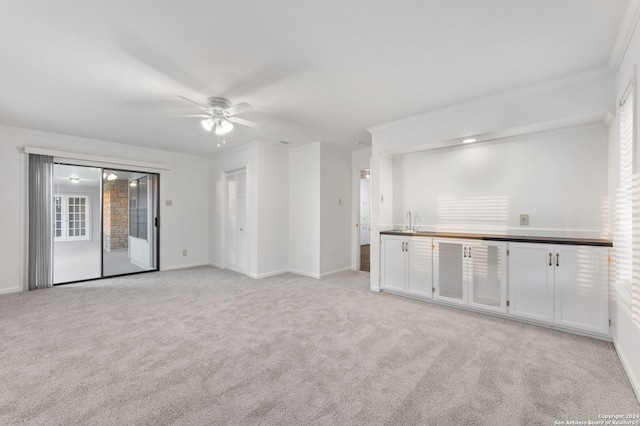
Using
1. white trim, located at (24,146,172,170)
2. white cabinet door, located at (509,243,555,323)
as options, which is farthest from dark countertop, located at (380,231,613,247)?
white trim, located at (24,146,172,170)

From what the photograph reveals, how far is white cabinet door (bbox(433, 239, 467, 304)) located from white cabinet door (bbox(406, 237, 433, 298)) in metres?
0.08

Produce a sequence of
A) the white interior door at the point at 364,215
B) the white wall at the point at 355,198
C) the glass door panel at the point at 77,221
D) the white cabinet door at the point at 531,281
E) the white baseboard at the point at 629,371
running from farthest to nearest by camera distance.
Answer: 1. the white interior door at the point at 364,215
2. the glass door panel at the point at 77,221
3. the white wall at the point at 355,198
4. the white cabinet door at the point at 531,281
5. the white baseboard at the point at 629,371

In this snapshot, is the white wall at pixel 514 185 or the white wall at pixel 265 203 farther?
the white wall at pixel 265 203

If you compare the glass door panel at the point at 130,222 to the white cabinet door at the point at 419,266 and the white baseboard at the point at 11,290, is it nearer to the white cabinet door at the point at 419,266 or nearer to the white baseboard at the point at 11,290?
the white baseboard at the point at 11,290

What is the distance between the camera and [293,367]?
2172mm

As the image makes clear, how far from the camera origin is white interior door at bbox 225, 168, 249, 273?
555cm

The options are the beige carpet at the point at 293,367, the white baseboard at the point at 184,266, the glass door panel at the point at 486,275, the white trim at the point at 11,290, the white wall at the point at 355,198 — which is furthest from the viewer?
the white baseboard at the point at 184,266

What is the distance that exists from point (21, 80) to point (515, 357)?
5.18m

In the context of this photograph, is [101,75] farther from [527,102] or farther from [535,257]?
[535,257]

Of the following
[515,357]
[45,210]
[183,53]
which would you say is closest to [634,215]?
[515,357]

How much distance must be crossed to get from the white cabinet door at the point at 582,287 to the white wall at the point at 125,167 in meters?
6.26

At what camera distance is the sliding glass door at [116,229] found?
552cm

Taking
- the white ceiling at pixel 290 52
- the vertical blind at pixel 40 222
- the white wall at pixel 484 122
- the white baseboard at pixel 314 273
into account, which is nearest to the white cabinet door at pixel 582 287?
the white wall at pixel 484 122

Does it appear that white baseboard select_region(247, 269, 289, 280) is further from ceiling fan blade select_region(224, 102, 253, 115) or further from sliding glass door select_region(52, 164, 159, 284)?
ceiling fan blade select_region(224, 102, 253, 115)
